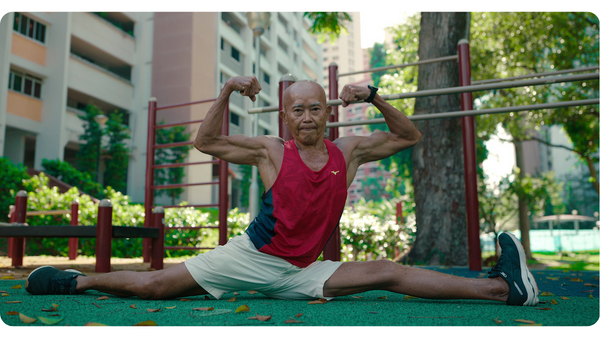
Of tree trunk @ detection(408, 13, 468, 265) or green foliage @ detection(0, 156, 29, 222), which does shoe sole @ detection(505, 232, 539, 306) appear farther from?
green foliage @ detection(0, 156, 29, 222)

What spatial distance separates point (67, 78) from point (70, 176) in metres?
4.20

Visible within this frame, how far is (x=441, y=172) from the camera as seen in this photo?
5695 mm

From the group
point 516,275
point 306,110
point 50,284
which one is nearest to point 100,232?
point 50,284

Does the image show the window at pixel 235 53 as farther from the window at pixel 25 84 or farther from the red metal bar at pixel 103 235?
the red metal bar at pixel 103 235

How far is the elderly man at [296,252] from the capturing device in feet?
7.19

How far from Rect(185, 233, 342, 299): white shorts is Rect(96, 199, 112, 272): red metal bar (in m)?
1.64

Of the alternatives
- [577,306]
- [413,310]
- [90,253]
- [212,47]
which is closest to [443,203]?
[577,306]

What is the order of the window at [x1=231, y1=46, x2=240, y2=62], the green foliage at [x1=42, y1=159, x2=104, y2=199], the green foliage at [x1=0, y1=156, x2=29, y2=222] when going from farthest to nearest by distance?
the window at [x1=231, y1=46, x2=240, y2=62]
the green foliage at [x1=42, y1=159, x2=104, y2=199]
the green foliage at [x1=0, y1=156, x2=29, y2=222]

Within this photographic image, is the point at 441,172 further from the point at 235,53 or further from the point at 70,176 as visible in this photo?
the point at 235,53

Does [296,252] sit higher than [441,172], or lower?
lower

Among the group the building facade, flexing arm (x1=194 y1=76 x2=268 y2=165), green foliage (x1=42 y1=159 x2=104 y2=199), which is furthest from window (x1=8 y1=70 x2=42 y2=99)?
flexing arm (x1=194 y1=76 x2=268 y2=165)

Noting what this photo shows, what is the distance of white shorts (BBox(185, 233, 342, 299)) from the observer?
7.32 ft

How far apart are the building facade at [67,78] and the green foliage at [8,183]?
4219 mm

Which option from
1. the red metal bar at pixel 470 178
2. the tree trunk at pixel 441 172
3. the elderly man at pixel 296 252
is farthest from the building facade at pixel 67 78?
the elderly man at pixel 296 252
